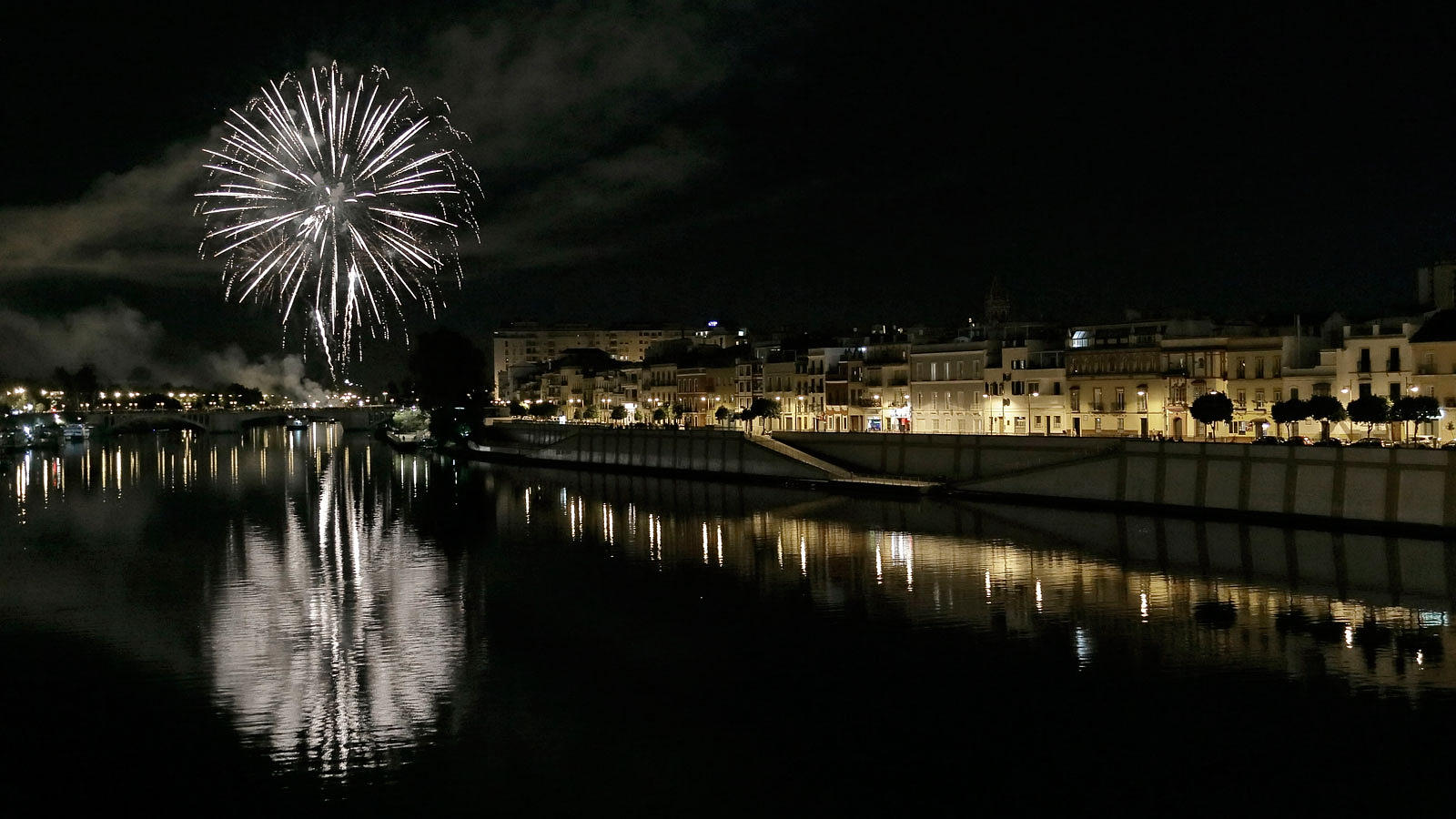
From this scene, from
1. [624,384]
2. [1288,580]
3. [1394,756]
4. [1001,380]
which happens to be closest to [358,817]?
[1394,756]

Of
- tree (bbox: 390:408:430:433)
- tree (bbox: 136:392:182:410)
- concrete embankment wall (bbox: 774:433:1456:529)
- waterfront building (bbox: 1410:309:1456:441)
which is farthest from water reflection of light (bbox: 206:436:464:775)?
tree (bbox: 136:392:182:410)

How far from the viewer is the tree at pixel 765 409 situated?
69.1 m

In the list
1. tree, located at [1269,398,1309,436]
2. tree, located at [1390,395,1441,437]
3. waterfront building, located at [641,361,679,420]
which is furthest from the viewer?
waterfront building, located at [641,361,679,420]

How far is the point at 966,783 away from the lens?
15.1 metres

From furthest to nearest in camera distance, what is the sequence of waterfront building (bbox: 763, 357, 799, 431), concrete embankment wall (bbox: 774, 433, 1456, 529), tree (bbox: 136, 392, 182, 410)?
tree (bbox: 136, 392, 182, 410), waterfront building (bbox: 763, 357, 799, 431), concrete embankment wall (bbox: 774, 433, 1456, 529)

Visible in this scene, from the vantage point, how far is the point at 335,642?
2216 cm

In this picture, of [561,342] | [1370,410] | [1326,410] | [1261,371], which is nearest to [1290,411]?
[1326,410]

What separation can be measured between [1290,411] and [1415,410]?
456 centimetres

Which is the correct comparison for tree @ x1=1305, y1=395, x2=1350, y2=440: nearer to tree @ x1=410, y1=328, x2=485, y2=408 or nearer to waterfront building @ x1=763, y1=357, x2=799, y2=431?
waterfront building @ x1=763, y1=357, x2=799, y2=431

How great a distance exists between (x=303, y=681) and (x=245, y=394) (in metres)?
190

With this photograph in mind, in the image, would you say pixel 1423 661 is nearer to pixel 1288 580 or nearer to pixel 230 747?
pixel 1288 580

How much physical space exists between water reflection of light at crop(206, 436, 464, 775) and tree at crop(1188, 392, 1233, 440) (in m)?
26.5

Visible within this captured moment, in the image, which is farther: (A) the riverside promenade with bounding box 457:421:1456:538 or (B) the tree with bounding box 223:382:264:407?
(B) the tree with bounding box 223:382:264:407

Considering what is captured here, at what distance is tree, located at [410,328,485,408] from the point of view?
96312 millimetres
